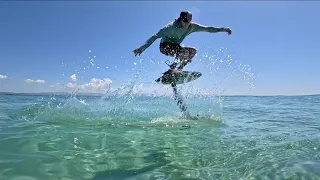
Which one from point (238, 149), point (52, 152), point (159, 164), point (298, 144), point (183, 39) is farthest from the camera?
point (183, 39)

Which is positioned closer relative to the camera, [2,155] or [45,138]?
[2,155]

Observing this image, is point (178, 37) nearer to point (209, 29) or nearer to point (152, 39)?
point (152, 39)

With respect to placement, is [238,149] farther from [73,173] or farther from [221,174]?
[73,173]

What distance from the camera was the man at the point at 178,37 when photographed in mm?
9227

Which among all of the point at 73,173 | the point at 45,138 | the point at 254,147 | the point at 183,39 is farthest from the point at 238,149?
the point at 183,39

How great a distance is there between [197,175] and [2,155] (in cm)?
339

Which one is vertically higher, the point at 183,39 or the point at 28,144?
the point at 183,39

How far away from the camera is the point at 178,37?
969cm

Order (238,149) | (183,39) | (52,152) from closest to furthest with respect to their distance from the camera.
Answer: (52,152)
(238,149)
(183,39)

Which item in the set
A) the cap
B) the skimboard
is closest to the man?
the cap

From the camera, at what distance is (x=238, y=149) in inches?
231

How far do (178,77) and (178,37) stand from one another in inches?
56.7

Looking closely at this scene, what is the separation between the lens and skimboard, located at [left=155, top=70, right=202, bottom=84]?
1015 cm

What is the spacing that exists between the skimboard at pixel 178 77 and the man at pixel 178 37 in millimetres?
220
